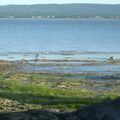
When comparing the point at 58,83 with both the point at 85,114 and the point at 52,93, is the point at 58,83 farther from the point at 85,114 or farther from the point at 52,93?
the point at 85,114

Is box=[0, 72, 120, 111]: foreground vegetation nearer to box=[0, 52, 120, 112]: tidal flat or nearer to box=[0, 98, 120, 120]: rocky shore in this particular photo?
box=[0, 52, 120, 112]: tidal flat

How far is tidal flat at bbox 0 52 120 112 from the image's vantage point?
21.2 m

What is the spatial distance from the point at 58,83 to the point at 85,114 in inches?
1146

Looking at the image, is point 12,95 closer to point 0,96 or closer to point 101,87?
point 0,96

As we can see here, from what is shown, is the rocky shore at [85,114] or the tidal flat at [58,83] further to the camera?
the tidal flat at [58,83]

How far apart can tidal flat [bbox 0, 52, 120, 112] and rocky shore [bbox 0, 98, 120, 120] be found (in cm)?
916

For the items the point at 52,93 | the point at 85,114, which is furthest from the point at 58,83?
the point at 85,114

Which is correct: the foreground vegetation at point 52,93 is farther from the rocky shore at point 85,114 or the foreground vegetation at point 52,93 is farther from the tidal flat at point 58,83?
the rocky shore at point 85,114

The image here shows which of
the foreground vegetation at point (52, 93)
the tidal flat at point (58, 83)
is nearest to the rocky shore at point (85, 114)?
the foreground vegetation at point (52, 93)

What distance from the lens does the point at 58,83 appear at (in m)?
35.4

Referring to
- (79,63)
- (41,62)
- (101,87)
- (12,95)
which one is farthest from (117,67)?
(12,95)

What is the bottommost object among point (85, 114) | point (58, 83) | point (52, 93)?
point (58, 83)

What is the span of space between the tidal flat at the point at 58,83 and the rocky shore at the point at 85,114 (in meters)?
9.16

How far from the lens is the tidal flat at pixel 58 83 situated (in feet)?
69.6
